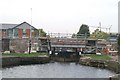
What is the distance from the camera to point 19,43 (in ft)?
167

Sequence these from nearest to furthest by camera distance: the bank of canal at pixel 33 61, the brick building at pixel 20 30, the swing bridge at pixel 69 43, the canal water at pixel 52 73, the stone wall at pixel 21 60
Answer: the canal water at pixel 52 73
the bank of canal at pixel 33 61
the stone wall at pixel 21 60
the swing bridge at pixel 69 43
the brick building at pixel 20 30

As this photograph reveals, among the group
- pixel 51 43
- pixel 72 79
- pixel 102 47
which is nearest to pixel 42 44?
pixel 51 43

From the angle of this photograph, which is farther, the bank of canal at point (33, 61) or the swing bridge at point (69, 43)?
the swing bridge at point (69, 43)

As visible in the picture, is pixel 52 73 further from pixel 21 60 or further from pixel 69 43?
pixel 69 43

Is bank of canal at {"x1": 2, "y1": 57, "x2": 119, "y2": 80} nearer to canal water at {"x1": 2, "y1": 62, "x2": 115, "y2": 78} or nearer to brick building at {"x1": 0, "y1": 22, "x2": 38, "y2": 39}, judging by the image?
canal water at {"x1": 2, "y1": 62, "x2": 115, "y2": 78}

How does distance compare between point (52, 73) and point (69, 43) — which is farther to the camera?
point (69, 43)

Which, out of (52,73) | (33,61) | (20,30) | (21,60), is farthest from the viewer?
(20,30)

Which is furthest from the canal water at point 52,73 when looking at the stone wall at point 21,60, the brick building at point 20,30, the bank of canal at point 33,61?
the brick building at point 20,30

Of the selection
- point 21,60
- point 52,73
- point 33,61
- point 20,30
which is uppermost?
point 20,30

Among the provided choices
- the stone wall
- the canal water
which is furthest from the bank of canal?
the canal water

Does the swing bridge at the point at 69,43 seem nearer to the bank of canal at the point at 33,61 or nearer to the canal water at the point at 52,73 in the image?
the bank of canal at the point at 33,61

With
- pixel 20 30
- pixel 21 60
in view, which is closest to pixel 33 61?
pixel 21 60

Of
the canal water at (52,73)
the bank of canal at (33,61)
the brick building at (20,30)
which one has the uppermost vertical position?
the brick building at (20,30)

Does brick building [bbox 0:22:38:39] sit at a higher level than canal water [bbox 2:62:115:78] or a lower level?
higher
